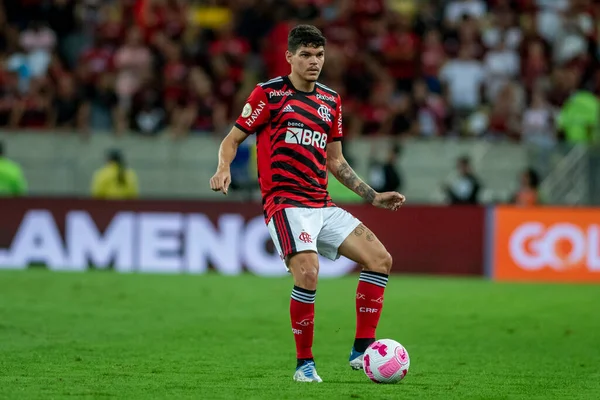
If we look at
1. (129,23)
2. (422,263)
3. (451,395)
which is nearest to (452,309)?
(422,263)

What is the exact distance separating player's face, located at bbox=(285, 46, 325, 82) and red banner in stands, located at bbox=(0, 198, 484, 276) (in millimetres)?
10821

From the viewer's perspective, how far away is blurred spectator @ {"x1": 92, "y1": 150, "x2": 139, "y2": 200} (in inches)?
814

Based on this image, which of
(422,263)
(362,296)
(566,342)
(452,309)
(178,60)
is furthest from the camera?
(178,60)

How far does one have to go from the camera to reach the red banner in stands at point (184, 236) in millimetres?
19656

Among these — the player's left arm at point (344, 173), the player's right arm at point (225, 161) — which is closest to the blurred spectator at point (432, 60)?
the player's left arm at point (344, 173)

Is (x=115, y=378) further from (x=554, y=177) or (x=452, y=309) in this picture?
(x=554, y=177)

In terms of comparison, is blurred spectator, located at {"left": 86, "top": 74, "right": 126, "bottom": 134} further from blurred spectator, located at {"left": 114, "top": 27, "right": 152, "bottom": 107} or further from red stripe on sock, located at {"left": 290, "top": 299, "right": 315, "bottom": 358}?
red stripe on sock, located at {"left": 290, "top": 299, "right": 315, "bottom": 358}

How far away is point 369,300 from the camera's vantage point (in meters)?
9.05

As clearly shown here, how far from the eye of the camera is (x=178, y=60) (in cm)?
2286

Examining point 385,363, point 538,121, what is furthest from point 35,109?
point 385,363

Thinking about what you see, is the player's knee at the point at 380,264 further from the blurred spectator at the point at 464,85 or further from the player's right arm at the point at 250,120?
the blurred spectator at the point at 464,85

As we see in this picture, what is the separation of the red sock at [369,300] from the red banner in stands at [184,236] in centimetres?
1050

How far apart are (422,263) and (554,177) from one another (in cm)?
332

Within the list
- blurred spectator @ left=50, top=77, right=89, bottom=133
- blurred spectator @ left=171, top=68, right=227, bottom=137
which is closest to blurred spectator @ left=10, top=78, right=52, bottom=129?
blurred spectator @ left=50, top=77, right=89, bottom=133
